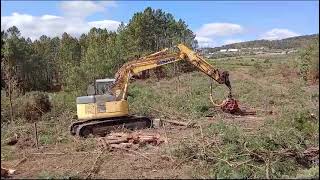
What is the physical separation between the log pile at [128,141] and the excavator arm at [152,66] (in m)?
2.92

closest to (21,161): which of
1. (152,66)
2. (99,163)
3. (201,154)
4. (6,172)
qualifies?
(99,163)

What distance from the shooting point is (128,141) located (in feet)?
50.9

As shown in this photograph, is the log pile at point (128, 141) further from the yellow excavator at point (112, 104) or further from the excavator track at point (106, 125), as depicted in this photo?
the yellow excavator at point (112, 104)

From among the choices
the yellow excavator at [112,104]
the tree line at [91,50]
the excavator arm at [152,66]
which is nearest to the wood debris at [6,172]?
the yellow excavator at [112,104]

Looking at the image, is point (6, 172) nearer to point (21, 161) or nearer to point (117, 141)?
point (21, 161)

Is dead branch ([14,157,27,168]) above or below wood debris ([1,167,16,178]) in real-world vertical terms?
below

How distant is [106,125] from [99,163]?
525 centimetres

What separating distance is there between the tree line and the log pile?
815cm

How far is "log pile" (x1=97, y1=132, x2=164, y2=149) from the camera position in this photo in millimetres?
14897

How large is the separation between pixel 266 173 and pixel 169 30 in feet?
156

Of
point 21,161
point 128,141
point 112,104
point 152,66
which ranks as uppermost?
point 152,66

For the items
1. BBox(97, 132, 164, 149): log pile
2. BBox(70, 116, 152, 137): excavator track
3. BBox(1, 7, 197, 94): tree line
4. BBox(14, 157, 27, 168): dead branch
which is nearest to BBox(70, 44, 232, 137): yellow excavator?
BBox(70, 116, 152, 137): excavator track

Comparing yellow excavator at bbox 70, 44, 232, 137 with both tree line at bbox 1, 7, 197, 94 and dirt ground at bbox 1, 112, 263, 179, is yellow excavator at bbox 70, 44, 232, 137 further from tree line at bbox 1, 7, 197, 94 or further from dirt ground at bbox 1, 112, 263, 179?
tree line at bbox 1, 7, 197, 94

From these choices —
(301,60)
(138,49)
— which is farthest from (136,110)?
(138,49)
